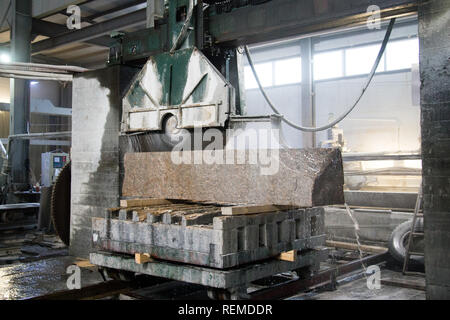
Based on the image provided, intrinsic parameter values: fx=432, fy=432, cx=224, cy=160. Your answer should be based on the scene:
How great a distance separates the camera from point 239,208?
355 cm

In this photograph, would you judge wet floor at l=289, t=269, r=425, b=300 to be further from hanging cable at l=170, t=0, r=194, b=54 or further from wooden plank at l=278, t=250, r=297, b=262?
hanging cable at l=170, t=0, r=194, b=54

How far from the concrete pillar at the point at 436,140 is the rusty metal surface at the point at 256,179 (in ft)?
2.79

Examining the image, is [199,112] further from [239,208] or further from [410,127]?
[410,127]

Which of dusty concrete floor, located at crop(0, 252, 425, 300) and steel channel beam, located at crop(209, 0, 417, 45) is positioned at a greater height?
steel channel beam, located at crop(209, 0, 417, 45)

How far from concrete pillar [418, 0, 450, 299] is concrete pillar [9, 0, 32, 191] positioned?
11347mm

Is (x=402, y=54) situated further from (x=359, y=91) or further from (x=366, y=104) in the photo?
(x=366, y=104)

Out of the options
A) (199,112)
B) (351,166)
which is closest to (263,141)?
(199,112)

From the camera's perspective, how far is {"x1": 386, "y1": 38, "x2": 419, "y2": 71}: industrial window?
43.3 ft

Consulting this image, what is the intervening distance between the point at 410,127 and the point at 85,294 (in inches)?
474

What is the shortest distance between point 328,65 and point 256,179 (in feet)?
40.4

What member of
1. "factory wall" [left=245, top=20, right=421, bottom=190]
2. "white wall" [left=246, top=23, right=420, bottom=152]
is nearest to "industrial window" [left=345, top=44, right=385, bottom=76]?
"factory wall" [left=245, top=20, right=421, bottom=190]

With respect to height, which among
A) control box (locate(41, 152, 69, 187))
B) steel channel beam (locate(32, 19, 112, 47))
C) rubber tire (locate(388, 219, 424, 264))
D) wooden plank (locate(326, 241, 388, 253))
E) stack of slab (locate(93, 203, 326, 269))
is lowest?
wooden plank (locate(326, 241, 388, 253))

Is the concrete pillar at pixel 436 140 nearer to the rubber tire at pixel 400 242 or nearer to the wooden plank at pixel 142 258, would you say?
the rubber tire at pixel 400 242

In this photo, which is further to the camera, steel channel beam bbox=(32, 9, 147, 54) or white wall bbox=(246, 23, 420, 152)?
white wall bbox=(246, 23, 420, 152)
